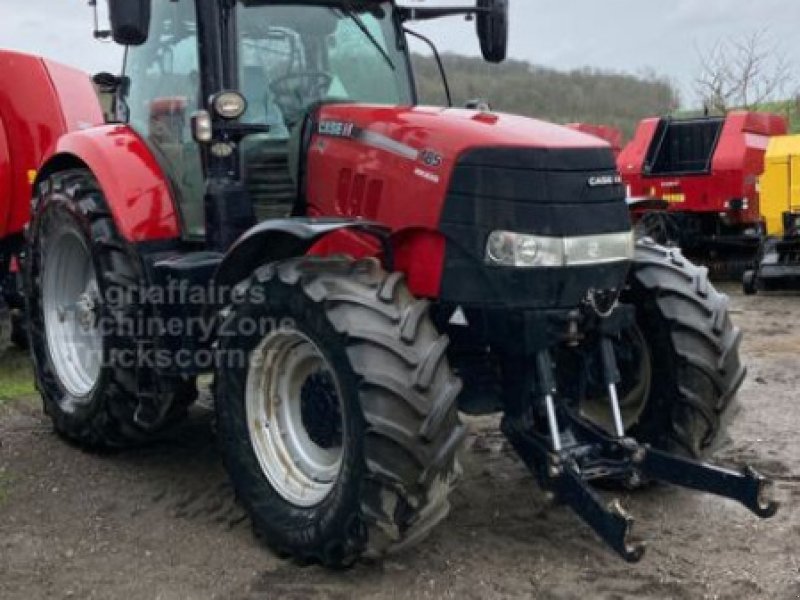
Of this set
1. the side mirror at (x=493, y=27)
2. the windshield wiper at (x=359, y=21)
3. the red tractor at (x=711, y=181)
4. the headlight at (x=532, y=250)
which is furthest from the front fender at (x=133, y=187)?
the red tractor at (x=711, y=181)

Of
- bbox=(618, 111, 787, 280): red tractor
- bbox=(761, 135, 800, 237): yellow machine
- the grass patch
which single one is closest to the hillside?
bbox=(618, 111, 787, 280): red tractor

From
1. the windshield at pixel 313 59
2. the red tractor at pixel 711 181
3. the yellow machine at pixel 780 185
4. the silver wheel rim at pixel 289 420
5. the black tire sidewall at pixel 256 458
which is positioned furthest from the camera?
the red tractor at pixel 711 181

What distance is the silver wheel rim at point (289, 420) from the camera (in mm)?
3844

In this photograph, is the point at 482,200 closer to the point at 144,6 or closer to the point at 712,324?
the point at 712,324

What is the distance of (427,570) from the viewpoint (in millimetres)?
3648

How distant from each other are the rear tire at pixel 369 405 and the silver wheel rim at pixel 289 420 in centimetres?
6

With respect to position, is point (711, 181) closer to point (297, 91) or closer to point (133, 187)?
point (297, 91)

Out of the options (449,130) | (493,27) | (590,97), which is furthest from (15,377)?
(590,97)

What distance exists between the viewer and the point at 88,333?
522 centimetres

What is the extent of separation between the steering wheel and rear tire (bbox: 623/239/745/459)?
157 centimetres

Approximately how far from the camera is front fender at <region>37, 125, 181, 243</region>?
15.2ft

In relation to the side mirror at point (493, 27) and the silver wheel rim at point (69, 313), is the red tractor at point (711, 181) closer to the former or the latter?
the side mirror at point (493, 27)

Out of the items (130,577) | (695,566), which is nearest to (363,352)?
(130,577)

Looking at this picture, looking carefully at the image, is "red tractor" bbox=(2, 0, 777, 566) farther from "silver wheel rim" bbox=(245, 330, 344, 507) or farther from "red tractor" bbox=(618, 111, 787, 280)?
"red tractor" bbox=(618, 111, 787, 280)
